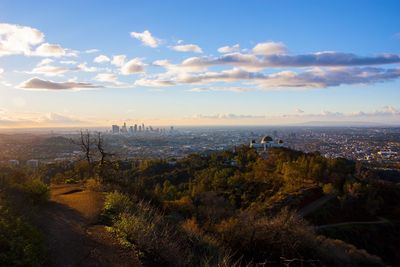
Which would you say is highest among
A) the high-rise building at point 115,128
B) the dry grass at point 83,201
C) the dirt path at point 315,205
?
the dry grass at point 83,201

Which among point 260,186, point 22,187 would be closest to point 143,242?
point 22,187

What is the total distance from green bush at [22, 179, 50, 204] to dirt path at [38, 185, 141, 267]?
28 cm

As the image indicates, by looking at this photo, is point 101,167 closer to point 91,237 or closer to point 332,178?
point 91,237

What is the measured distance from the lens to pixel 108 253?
7332 millimetres

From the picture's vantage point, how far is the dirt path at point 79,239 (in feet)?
22.5

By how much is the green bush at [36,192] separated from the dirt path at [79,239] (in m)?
0.28

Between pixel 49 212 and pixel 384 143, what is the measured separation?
123551 mm

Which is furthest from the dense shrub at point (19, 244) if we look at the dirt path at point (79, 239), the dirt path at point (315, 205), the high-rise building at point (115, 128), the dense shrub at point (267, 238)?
the high-rise building at point (115, 128)

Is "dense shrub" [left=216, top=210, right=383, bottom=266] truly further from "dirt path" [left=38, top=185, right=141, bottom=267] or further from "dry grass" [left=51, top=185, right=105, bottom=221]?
"dirt path" [left=38, top=185, right=141, bottom=267]

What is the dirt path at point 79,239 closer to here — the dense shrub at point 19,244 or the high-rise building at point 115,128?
the dense shrub at point 19,244

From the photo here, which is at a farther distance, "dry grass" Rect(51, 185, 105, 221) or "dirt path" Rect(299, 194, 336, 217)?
"dirt path" Rect(299, 194, 336, 217)

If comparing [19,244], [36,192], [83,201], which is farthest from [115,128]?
[19,244]

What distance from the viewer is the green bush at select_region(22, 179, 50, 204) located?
11516 millimetres

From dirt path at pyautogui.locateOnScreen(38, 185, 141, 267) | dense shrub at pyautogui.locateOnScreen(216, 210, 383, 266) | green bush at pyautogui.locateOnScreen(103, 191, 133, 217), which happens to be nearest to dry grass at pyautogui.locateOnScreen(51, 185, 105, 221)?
dirt path at pyautogui.locateOnScreen(38, 185, 141, 267)
